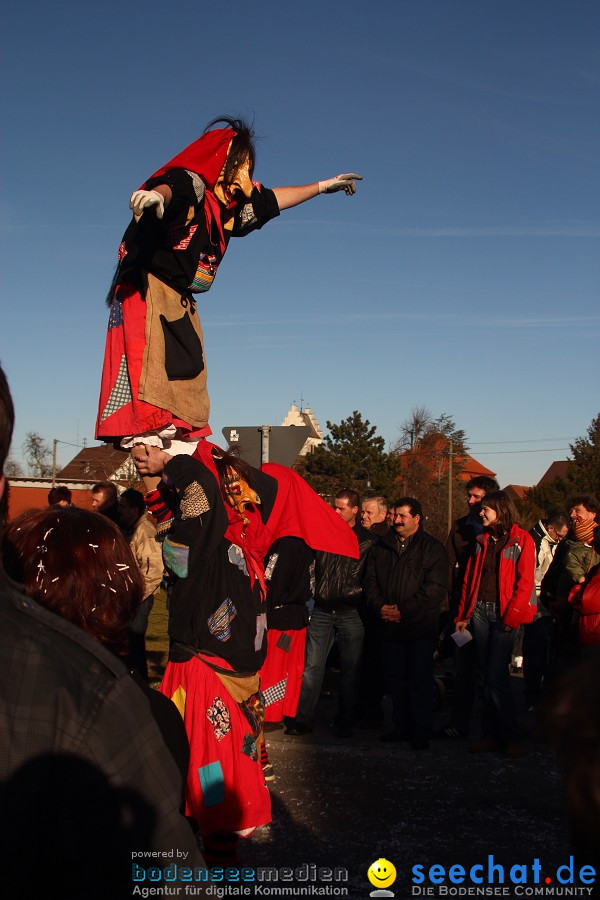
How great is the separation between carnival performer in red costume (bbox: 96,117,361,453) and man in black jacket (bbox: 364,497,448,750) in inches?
154

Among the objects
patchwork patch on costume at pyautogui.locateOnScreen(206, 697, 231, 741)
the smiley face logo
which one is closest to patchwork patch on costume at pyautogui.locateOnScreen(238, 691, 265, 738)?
patchwork patch on costume at pyautogui.locateOnScreen(206, 697, 231, 741)

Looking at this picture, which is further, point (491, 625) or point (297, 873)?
point (491, 625)

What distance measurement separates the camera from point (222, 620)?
3893 mm

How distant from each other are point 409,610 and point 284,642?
4.44 feet

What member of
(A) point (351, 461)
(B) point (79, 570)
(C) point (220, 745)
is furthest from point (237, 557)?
(A) point (351, 461)

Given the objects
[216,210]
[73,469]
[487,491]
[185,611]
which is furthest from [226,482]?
[73,469]

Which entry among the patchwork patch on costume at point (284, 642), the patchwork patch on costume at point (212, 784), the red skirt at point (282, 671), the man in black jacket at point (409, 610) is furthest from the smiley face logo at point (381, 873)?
the man in black jacket at point (409, 610)

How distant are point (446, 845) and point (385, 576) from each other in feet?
10.4

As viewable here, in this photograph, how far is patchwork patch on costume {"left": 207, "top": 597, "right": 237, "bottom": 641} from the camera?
3.87 m

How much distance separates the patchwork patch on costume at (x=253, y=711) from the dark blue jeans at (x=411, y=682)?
135 inches

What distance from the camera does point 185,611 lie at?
3.88 meters

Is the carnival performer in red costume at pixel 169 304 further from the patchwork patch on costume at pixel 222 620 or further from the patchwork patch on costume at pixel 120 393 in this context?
the patchwork patch on costume at pixel 222 620

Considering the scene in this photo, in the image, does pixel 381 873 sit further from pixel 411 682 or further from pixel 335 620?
pixel 335 620

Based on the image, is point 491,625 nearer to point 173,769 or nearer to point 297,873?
point 297,873
